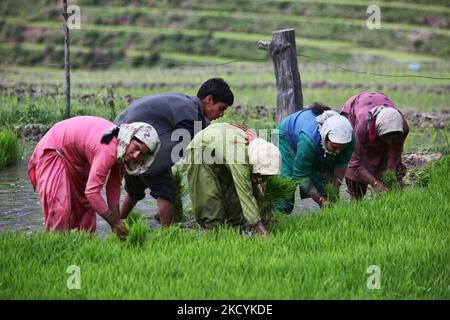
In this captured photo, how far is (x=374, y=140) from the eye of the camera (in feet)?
25.2

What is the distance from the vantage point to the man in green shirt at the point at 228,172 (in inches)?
238

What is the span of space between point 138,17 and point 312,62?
21.5ft

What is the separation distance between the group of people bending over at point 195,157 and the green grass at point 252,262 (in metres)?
0.31

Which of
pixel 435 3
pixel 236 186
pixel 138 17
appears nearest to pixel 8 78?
pixel 138 17

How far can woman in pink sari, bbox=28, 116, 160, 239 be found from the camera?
5.90 m

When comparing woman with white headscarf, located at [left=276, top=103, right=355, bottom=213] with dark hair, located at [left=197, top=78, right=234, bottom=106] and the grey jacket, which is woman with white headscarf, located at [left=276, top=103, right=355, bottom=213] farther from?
the grey jacket

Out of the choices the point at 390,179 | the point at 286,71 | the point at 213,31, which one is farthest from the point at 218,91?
the point at 213,31

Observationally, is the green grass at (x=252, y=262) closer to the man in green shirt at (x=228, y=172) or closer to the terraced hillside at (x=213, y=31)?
the man in green shirt at (x=228, y=172)

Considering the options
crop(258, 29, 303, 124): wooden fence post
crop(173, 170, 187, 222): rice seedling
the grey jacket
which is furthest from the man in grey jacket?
crop(258, 29, 303, 124): wooden fence post

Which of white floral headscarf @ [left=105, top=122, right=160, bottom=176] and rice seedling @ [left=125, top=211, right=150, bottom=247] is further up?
white floral headscarf @ [left=105, top=122, right=160, bottom=176]

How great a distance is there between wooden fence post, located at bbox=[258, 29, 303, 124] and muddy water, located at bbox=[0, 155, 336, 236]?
3.94 feet

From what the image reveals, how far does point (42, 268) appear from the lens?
5.56 meters

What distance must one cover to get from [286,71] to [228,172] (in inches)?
134
